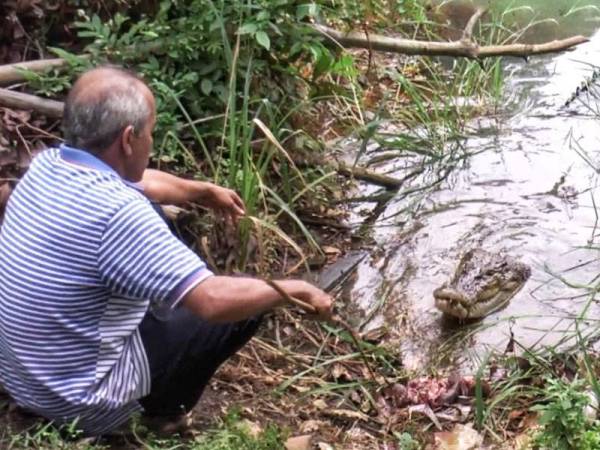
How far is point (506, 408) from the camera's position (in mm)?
4211

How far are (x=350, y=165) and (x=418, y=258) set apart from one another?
0.99 meters

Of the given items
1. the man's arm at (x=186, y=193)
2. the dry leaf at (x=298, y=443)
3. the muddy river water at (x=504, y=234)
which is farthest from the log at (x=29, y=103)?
the dry leaf at (x=298, y=443)

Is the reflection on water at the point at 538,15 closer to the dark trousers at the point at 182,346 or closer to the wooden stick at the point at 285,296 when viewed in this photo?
the dark trousers at the point at 182,346

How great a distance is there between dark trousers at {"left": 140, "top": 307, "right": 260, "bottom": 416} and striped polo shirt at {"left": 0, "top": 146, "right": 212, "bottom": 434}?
0.07 metres

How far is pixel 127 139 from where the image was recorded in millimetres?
3314

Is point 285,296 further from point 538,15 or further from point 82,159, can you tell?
point 538,15

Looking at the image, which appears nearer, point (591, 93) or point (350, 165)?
point (350, 165)

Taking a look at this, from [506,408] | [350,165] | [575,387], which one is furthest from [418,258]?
[575,387]

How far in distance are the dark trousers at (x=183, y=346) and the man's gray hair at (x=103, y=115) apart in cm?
71

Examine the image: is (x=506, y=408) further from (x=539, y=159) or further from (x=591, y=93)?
(x=591, y=93)

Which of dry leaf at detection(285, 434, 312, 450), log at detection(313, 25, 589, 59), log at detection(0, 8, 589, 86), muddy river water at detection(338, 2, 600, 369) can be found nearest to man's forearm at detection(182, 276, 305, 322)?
dry leaf at detection(285, 434, 312, 450)

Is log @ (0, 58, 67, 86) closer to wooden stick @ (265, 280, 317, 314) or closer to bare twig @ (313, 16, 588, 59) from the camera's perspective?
bare twig @ (313, 16, 588, 59)

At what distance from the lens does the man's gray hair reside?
3268 millimetres

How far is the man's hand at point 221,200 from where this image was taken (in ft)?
13.9
